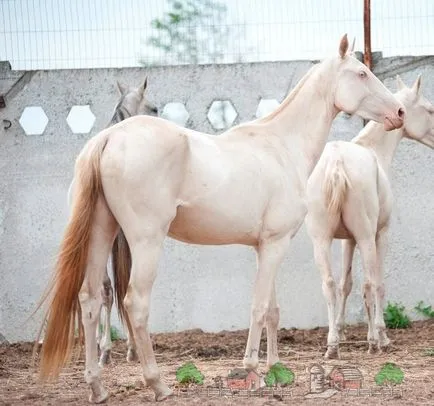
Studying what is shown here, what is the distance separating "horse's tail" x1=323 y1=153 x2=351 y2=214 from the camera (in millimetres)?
7668

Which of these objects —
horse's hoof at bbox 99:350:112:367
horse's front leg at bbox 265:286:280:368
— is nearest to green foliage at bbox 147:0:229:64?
horse's hoof at bbox 99:350:112:367

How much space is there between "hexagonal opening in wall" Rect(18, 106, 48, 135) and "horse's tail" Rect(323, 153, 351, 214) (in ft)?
Answer: 10.1

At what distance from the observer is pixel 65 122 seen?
9586 mm

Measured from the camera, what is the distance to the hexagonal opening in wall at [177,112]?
9.64 m

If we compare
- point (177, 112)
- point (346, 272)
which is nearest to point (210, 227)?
point (346, 272)

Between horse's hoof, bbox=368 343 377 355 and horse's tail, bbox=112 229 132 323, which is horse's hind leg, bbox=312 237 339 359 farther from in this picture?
horse's tail, bbox=112 229 132 323

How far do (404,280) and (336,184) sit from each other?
2.25 m

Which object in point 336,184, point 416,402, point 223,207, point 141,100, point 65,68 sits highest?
point 65,68

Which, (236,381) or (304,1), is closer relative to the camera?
(236,381)

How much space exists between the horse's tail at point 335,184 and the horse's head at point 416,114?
151 centimetres

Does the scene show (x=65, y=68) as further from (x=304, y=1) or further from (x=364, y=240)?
(x=364, y=240)

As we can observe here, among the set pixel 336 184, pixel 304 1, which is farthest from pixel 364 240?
pixel 304 1

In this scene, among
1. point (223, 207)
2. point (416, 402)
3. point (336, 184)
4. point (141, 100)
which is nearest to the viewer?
point (416, 402)

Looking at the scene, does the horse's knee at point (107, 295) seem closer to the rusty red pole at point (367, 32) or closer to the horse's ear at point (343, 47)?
the horse's ear at point (343, 47)
